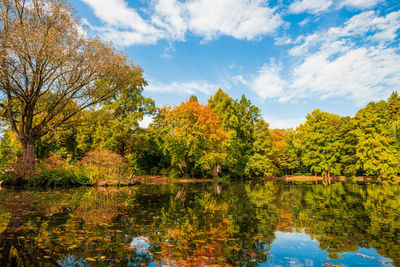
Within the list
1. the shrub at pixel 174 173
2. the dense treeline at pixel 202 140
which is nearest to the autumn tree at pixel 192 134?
the dense treeline at pixel 202 140

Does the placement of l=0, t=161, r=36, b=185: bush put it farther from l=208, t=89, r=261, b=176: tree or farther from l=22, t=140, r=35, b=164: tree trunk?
l=208, t=89, r=261, b=176: tree

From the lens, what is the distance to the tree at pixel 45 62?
14500 mm

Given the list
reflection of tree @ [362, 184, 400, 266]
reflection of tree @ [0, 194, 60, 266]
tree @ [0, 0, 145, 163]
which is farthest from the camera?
tree @ [0, 0, 145, 163]

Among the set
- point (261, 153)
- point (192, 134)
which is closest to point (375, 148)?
point (261, 153)

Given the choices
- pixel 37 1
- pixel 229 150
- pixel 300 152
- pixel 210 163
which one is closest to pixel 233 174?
pixel 229 150

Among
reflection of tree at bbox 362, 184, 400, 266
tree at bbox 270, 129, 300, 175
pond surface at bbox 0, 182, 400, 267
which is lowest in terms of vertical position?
pond surface at bbox 0, 182, 400, 267

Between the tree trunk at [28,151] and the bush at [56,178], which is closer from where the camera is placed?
the bush at [56,178]

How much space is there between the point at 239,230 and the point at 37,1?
20.0 m

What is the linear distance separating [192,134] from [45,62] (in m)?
16.0

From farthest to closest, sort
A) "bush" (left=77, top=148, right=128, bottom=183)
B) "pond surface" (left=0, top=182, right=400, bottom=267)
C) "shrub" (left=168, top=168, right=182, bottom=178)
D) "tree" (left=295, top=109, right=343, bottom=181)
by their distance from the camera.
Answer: "tree" (left=295, top=109, right=343, bottom=181) → "shrub" (left=168, top=168, right=182, bottom=178) → "bush" (left=77, top=148, right=128, bottom=183) → "pond surface" (left=0, top=182, right=400, bottom=267)

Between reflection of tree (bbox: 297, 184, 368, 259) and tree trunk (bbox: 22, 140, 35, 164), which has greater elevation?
tree trunk (bbox: 22, 140, 35, 164)

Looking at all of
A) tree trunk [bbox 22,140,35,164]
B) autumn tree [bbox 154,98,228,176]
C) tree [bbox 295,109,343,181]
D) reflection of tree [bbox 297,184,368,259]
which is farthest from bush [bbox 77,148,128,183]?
tree [bbox 295,109,343,181]

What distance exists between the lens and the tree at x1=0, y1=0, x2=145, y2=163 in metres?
14.5

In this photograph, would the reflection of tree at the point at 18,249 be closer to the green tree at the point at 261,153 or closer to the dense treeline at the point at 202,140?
the dense treeline at the point at 202,140
